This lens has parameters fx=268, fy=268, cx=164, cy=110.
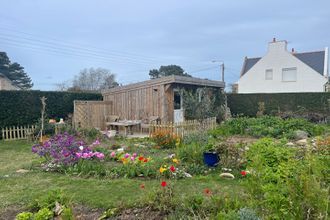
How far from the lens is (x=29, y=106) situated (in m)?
13.2

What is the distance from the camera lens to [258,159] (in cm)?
278

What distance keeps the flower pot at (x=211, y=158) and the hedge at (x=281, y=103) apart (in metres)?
12.2

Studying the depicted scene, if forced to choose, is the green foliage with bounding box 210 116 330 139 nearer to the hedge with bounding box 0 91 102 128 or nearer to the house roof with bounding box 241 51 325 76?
the hedge with bounding box 0 91 102 128

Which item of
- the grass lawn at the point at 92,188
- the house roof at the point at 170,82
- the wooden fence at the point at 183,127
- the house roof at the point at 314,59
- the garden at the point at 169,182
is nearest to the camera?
the garden at the point at 169,182

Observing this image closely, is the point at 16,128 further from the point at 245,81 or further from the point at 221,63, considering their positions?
the point at 221,63

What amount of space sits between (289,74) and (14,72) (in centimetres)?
3627

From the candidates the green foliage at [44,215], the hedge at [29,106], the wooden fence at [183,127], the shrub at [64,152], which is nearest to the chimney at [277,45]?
the wooden fence at [183,127]

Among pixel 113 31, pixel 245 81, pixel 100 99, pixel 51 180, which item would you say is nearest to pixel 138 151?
pixel 51 180

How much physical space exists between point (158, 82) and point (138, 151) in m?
A: 6.15

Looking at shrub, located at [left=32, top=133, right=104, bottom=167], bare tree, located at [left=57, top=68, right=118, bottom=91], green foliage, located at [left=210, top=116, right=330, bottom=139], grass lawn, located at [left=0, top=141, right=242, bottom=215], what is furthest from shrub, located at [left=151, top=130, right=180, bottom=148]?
bare tree, located at [left=57, top=68, right=118, bottom=91]

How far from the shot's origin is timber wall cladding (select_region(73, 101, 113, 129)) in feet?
46.3

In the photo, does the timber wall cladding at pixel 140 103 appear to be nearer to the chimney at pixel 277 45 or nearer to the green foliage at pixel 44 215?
the green foliage at pixel 44 215

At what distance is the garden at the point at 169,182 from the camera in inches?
95.2

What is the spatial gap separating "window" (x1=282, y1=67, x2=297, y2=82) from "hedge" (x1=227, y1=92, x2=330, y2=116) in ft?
23.8
